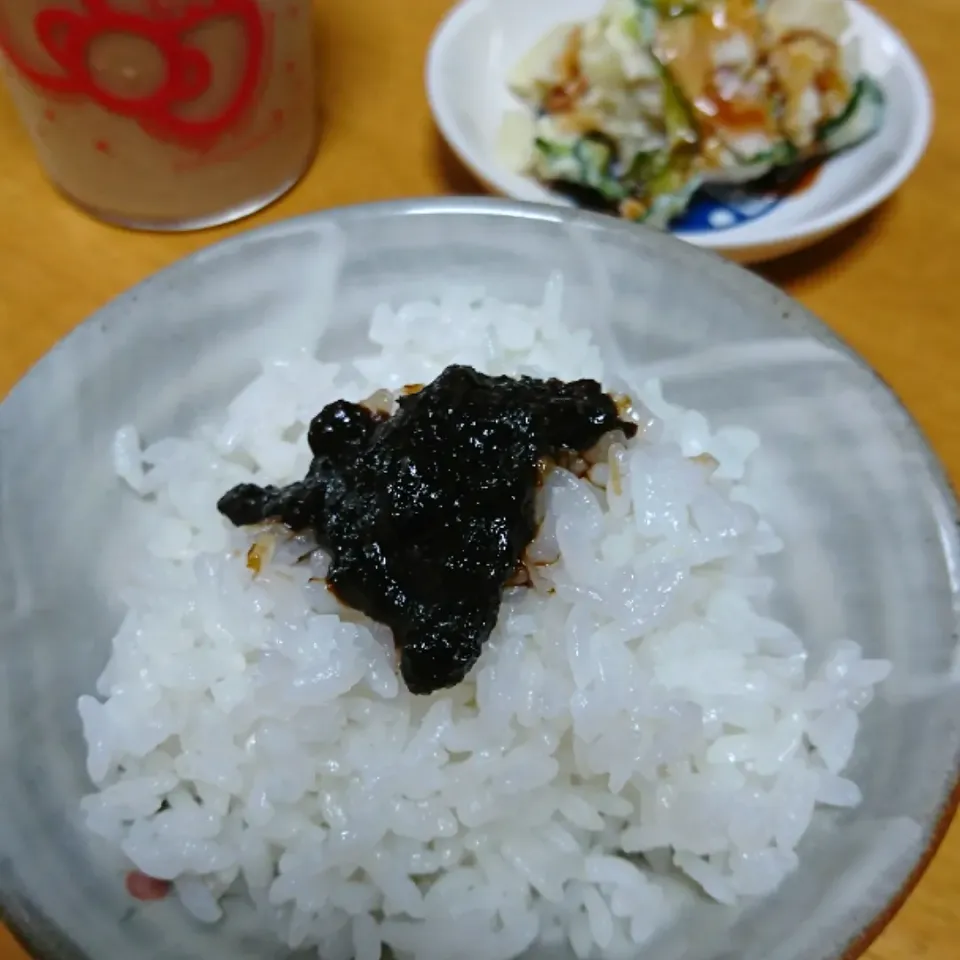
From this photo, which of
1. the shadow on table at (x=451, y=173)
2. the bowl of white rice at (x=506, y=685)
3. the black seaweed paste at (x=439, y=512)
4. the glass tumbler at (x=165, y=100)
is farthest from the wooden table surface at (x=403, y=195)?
the black seaweed paste at (x=439, y=512)

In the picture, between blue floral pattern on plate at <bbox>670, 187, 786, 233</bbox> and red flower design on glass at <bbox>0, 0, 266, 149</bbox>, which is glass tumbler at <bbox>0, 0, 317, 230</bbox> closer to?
red flower design on glass at <bbox>0, 0, 266, 149</bbox>

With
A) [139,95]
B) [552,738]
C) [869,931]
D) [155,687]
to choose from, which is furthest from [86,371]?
[869,931]

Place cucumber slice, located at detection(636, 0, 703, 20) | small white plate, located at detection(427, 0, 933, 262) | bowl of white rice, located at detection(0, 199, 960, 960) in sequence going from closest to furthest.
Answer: bowl of white rice, located at detection(0, 199, 960, 960) < small white plate, located at detection(427, 0, 933, 262) < cucumber slice, located at detection(636, 0, 703, 20)

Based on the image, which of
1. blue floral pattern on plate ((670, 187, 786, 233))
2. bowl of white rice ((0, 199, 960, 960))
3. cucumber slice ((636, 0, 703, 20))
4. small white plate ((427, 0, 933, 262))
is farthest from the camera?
cucumber slice ((636, 0, 703, 20))

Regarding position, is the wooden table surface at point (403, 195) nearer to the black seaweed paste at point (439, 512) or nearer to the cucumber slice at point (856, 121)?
the cucumber slice at point (856, 121)

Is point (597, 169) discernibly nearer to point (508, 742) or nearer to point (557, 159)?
point (557, 159)

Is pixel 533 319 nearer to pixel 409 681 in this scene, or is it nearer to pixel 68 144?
pixel 409 681

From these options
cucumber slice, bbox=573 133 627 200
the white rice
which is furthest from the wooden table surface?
the white rice
